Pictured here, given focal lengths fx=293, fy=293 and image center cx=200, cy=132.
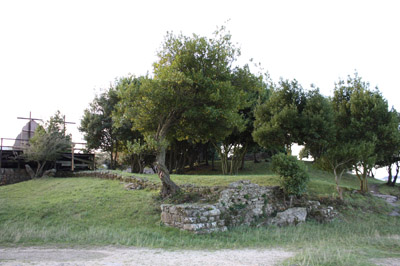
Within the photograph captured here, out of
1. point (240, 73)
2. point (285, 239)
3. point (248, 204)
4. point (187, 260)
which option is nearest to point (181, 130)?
point (240, 73)

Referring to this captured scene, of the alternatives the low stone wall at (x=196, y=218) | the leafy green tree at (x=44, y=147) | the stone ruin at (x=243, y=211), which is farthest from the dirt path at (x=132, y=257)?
the leafy green tree at (x=44, y=147)

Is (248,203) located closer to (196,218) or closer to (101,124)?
(196,218)

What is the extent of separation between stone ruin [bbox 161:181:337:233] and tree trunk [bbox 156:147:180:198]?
2.05 meters

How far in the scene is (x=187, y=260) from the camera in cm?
679

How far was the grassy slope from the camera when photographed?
8.54 m

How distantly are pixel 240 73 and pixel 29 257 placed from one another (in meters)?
11.1

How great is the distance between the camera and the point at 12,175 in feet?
92.1

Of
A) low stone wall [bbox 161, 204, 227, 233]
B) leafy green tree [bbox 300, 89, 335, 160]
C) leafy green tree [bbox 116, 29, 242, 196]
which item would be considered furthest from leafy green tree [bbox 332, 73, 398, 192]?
low stone wall [bbox 161, 204, 227, 233]

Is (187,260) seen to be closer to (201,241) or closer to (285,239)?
(201,241)

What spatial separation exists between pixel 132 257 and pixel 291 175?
29.8 feet

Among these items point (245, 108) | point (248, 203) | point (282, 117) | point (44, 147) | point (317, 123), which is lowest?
point (248, 203)

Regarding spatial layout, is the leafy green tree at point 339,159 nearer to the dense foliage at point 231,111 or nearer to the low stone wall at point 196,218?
the dense foliage at point 231,111

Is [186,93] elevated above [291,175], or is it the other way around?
[186,93]

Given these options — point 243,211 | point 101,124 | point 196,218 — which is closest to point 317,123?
point 243,211
